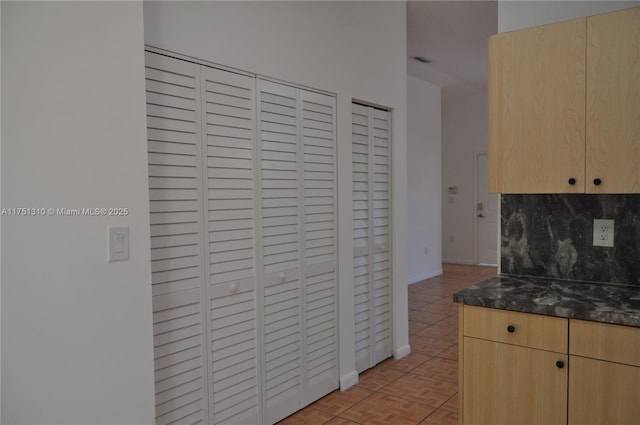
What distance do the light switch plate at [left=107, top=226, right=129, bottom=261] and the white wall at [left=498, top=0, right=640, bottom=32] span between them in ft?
6.90

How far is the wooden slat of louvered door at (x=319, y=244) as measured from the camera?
2.82 m

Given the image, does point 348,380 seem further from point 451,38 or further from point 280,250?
point 451,38

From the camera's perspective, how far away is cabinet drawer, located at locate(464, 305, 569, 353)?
6.02ft

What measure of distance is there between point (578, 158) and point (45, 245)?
6.86 ft

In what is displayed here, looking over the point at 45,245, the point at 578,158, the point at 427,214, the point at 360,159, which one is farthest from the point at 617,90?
the point at 427,214

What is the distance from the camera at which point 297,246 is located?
275 centimetres

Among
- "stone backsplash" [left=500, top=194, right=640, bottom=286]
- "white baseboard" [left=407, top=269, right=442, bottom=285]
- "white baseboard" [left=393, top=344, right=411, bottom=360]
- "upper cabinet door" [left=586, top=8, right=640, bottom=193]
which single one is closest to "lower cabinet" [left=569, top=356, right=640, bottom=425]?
"stone backsplash" [left=500, top=194, right=640, bottom=286]

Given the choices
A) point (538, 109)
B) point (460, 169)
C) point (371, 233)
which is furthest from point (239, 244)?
point (460, 169)

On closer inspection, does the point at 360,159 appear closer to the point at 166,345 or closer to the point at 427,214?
the point at 166,345

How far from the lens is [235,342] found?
2379 millimetres

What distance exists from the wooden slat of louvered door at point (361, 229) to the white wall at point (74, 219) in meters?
1.76

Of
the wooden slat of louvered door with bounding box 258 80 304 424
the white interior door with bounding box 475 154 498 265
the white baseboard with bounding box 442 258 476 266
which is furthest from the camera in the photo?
the white baseboard with bounding box 442 258 476 266

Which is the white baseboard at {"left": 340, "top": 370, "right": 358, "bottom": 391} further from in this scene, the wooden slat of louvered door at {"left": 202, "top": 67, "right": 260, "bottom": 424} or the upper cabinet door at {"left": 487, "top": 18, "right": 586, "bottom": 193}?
the upper cabinet door at {"left": 487, "top": 18, "right": 586, "bottom": 193}

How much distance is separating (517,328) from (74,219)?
1720 millimetres
